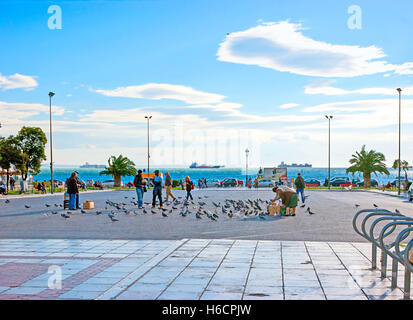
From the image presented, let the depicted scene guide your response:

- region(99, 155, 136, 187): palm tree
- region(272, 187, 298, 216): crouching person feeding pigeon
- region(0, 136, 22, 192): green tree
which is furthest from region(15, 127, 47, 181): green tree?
region(272, 187, 298, 216): crouching person feeding pigeon

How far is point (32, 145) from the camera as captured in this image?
144 feet

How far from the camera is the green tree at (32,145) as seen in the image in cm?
4362

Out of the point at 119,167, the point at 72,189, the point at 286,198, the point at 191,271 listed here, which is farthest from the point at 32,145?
the point at 191,271

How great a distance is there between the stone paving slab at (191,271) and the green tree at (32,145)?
3517 centimetres

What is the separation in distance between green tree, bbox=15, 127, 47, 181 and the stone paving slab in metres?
35.2

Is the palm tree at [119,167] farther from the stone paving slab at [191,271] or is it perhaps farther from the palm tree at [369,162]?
the stone paving slab at [191,271]

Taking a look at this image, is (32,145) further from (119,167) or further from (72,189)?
(72,189)

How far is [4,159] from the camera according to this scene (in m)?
40.8

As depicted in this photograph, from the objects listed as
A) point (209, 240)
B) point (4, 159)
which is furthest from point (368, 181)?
point (209, 240)

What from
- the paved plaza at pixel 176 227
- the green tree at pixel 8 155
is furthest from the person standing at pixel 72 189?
the green tree at pixel 8 155

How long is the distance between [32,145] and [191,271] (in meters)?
40.1
